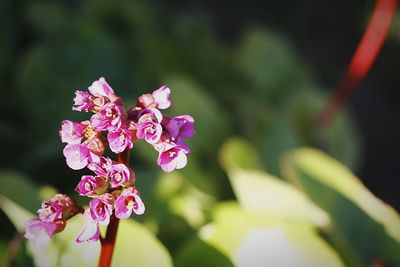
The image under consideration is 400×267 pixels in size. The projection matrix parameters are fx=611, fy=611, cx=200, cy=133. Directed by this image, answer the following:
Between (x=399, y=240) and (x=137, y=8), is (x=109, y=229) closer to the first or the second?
(x=399, y=240)

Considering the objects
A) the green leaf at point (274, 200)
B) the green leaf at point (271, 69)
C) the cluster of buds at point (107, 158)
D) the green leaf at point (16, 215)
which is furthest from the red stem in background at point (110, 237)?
the green leaf at point (271, 69)

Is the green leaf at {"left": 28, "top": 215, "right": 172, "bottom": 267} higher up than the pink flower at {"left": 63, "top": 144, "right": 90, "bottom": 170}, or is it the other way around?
the pink flower at {"left": 63, "top": 144, "right": 90, "bottom": 170}

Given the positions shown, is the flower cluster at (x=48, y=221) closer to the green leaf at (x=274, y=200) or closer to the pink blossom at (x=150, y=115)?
the pink blossom at (x=150, y=115)

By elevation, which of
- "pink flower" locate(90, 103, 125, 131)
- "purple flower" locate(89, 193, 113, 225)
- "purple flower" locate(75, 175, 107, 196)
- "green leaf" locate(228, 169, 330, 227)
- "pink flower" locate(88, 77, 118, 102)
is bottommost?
"green leaf" locate(228, 169, 330, 227)

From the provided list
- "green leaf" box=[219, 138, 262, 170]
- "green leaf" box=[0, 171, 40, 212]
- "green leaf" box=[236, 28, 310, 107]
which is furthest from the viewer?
"green leaf" box=[236, 28, 310, 107]

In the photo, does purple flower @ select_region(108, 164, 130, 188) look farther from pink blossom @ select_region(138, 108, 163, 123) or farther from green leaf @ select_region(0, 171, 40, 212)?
green leaf @ select_region(0, 171, 40, 212)

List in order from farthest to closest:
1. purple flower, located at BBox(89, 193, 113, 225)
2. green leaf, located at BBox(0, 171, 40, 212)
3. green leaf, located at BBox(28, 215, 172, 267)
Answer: green leaf, located at BBox(0, 171, 40, 212), green leaf, located at BBox(28, 215, 172, 267), purple flower, located at BBox(89, 193, 113, 225)

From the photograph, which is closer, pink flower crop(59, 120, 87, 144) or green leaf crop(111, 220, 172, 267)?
pink flower crop(59, 120, 87, 144)

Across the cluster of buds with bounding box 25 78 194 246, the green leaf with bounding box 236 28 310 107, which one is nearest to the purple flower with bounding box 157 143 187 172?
the cluster of buds with bounding box 25 78 194 246

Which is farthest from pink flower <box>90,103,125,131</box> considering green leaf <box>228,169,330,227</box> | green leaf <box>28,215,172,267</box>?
green leaf <box>228,169,330,227</box>
